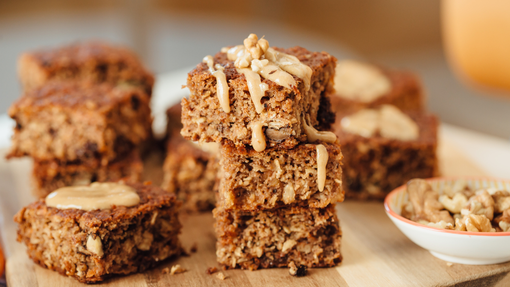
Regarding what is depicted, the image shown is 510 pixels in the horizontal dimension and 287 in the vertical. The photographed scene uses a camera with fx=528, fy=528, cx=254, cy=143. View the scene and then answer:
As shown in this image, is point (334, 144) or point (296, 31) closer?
point (334, 144)

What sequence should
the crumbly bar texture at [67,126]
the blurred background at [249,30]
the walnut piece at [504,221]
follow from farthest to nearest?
the blurred background at [249,30] < the crumbly bar texture at [67,126] < the walnut piece at [504,221]

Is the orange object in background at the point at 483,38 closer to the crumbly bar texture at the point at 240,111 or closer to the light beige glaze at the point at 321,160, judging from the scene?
the crumbly bar texture at the point at 240,111

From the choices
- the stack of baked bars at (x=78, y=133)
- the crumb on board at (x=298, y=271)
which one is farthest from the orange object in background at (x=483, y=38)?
the crumb on board at (x=298, y=271)

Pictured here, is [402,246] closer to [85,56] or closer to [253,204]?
[253,204]

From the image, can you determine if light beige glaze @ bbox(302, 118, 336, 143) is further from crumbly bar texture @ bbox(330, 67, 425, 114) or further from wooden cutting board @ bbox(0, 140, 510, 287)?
crumbly bar texture @ bbox(330, 67, 425, 114)

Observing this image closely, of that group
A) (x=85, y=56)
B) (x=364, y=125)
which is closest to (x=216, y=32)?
(x=85, y=56)

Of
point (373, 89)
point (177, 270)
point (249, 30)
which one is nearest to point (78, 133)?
point (177, 270)
